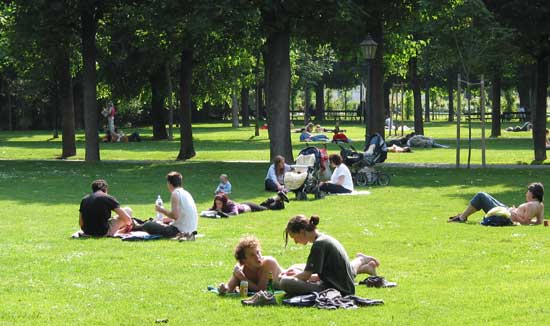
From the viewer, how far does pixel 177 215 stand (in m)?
16.8

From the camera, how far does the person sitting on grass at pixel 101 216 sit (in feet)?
55.6

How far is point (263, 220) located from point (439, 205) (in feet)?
16.1

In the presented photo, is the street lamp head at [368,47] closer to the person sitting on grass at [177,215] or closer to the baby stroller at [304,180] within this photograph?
the baby stroller at [304,180]

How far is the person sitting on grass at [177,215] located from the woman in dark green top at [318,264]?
5419 millimetres

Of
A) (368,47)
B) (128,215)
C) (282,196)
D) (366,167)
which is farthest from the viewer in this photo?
(368,47)

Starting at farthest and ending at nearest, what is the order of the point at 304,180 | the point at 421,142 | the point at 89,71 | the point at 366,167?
the point at 421,142 → the point at 89,71 → the point at 366,167 → the point at 304,180

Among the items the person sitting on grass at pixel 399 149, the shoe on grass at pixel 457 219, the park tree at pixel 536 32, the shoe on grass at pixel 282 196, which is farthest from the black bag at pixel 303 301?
the person sitting on grass at pixel 399 149

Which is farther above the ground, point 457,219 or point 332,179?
point 332,179

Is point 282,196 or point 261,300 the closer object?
point 261,300

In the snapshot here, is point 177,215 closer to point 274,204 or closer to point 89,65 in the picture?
point 274,204

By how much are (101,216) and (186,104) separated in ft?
73.8

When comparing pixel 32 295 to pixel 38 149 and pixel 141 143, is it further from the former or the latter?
pixel 141 143

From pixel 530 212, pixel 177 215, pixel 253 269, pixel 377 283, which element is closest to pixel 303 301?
pixel 253 269

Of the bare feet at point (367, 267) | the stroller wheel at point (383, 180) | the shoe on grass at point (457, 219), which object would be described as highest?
the bare feet at point (367, 267)
